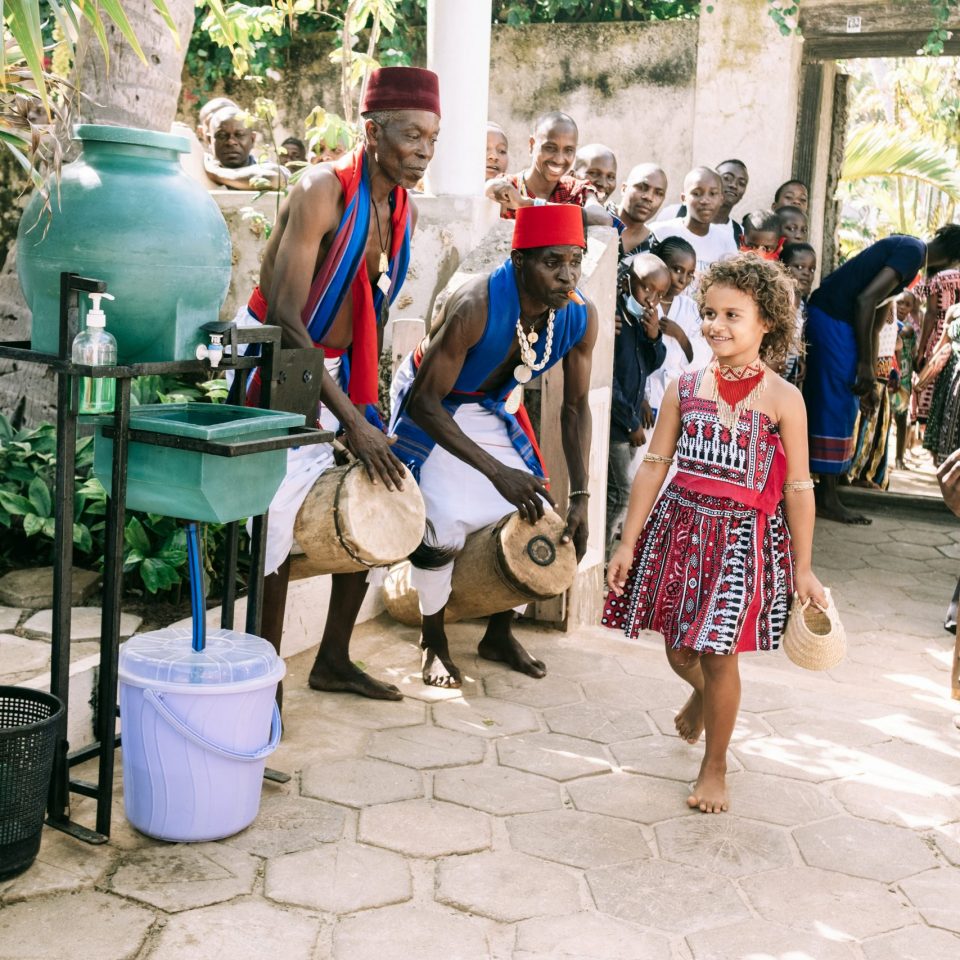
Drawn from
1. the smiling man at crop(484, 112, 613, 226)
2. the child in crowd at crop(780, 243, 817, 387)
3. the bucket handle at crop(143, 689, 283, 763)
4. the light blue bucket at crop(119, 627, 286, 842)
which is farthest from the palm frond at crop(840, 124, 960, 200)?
the bucket handle at crop(143, 689, 283, 763)

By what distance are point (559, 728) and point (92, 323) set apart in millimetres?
2239

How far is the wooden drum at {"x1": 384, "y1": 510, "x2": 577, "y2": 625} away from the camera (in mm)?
4527

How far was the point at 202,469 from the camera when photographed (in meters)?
3.06

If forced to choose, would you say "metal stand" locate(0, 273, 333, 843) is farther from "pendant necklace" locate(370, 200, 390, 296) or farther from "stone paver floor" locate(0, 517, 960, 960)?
"pendant necklace" locate(370, 200, 390, 296)

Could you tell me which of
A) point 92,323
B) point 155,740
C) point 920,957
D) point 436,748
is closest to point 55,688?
point 155,740

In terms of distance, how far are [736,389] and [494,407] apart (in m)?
1.14

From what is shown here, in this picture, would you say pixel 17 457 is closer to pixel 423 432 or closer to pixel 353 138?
pixel 423 432

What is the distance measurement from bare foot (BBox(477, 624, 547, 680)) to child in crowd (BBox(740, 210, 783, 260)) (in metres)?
3.80

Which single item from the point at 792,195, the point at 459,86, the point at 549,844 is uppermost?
the point at 459,86

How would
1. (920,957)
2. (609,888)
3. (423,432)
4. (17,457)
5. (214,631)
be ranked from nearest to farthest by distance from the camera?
1. (920,957)
2. (609,888)
3. (214,631)
4. (423,432)
5. (17,457)

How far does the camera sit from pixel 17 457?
497 centimetres

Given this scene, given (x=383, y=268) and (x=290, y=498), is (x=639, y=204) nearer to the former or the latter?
(x=383, y=268)

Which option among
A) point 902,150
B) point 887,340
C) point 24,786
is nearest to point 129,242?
point 24,786

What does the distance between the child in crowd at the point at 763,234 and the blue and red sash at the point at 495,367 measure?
11.6 feet
